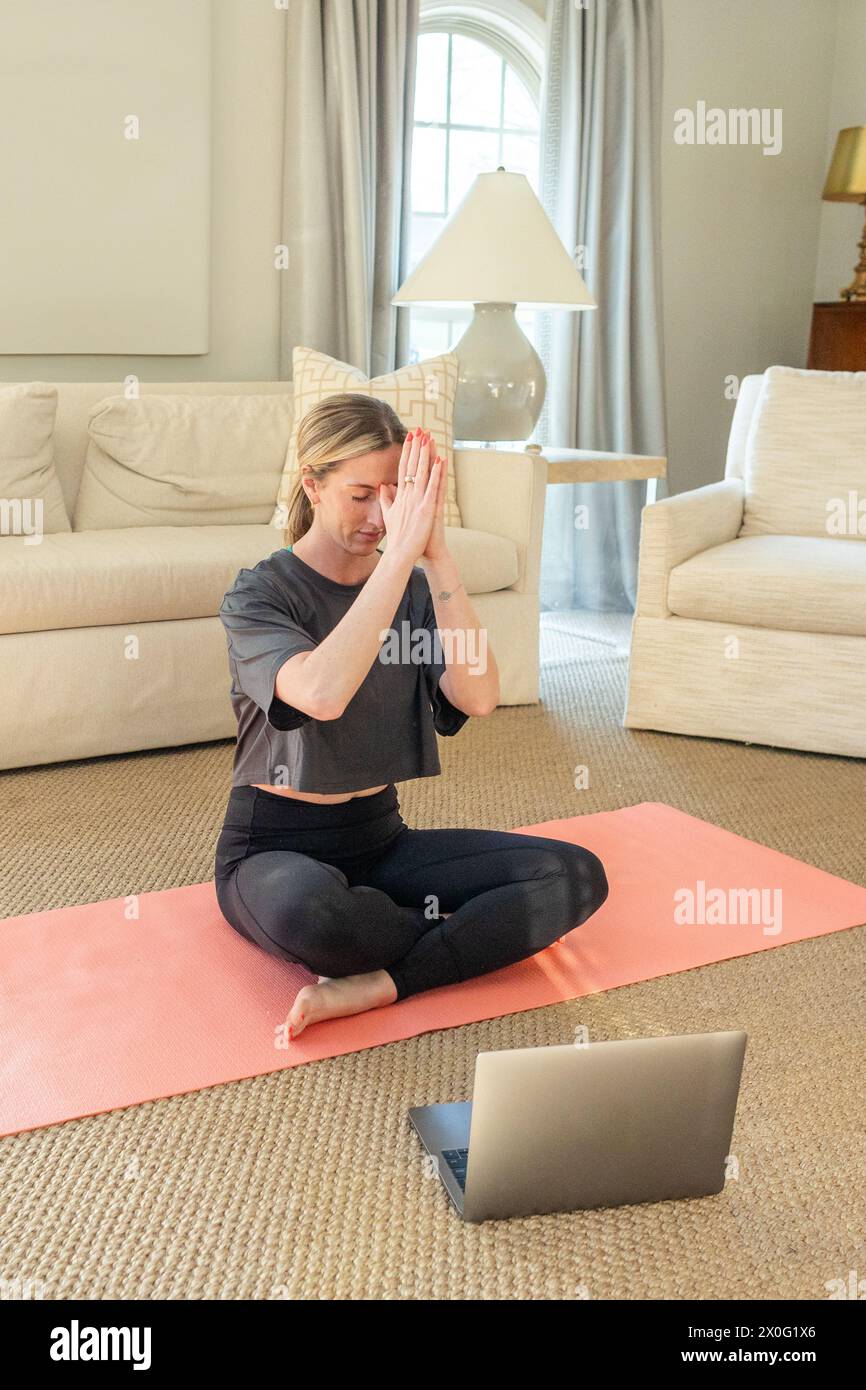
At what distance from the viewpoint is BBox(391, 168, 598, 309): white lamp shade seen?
11.4 feet

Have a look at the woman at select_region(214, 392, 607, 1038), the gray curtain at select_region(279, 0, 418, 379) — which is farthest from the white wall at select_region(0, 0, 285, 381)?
the woman at select_region(214, 392, 607, 1038)

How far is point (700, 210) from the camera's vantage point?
4.73m

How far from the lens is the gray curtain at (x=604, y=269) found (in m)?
4.28

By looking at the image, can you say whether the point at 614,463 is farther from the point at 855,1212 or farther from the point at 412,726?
the point at 855,1212

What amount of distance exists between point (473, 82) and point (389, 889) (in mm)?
3397

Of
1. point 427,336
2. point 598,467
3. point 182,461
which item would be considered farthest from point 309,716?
point 427,336

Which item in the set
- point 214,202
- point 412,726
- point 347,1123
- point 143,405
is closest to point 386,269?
point 214,202

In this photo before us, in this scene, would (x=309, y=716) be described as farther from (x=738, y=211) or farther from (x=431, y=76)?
(x=738, y=211)

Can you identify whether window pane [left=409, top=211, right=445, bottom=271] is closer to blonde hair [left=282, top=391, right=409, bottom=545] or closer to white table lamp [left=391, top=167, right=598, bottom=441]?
white table lamp [left=391, top=167, right=598, bottom=441]

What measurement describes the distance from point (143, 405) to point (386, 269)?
108 cm

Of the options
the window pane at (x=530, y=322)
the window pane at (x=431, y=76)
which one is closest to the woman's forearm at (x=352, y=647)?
the window pane at (x=530, y=322)

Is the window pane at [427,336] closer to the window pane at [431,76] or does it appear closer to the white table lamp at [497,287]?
the window pane at [431,76]

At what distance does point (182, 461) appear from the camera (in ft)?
10.6

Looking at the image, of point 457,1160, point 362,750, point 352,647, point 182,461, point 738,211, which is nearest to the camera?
point 457,1160
